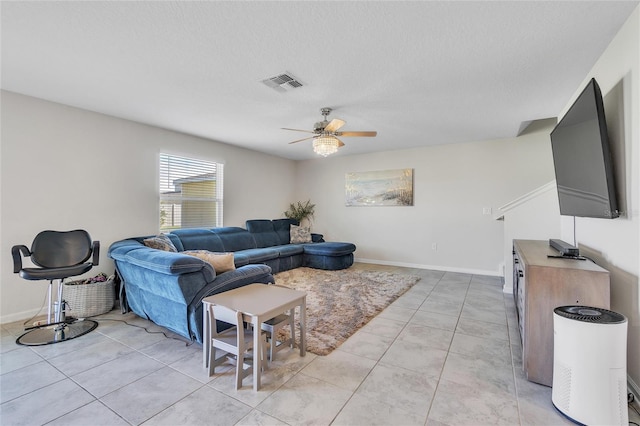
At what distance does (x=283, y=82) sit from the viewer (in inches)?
106

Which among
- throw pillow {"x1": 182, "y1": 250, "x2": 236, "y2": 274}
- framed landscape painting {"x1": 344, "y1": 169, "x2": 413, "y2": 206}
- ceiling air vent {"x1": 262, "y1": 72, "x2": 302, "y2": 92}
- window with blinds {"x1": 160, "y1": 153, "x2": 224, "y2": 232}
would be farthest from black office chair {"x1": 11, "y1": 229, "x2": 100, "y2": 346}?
framed landscape painting {"x1": 344, "y1": 169, "x2": 413, "y2": 206}

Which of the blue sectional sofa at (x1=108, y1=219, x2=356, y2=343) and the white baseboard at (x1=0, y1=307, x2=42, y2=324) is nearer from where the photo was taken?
the blue sectional sofa at (x1=108, y1=219, x2=356, y2=343)

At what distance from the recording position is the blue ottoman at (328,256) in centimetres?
529

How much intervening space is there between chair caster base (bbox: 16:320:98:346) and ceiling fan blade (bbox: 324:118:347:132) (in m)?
3.24

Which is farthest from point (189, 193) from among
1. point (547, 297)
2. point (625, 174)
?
point (625, 174)

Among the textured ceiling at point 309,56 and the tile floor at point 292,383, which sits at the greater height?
the textured ceiling at point 309,56

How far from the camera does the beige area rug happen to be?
265 cm

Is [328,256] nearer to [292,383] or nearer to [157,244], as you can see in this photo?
[157,244]

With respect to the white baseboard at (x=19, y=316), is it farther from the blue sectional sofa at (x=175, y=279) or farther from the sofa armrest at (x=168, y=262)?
the sofa armrest at (x=168, y=262)

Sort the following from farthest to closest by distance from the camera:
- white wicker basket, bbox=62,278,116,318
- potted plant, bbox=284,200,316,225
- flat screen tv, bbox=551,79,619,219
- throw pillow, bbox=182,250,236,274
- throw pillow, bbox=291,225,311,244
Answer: potted plant, bbox=284,200,316,225 → throw pillow, bbox=291,225,311,244 → white wicker basket, bbox=62,278,116,318 → throw pillow, bbox=182,250,236,274 → flat screen tv, bbox=551,79,619,219

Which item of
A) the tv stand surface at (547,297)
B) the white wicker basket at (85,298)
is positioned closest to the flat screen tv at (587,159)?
the tv stand surface at (547,297)

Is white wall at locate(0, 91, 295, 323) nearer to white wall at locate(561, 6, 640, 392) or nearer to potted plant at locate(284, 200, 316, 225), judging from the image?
potted plant at locate(284, 200, 316, 225)

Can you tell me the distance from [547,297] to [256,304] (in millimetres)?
1961

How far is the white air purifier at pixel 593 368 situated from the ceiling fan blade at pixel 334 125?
250 centimetres
